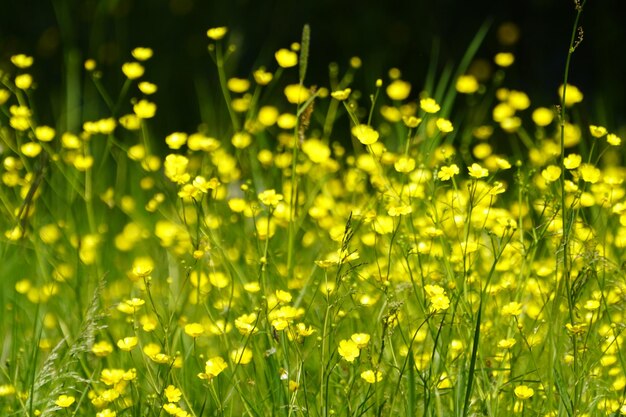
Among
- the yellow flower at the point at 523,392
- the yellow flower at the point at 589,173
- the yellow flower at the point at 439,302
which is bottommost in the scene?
the yellow flower at the point at 523,392

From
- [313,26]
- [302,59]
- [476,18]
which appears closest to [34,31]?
[313,26]

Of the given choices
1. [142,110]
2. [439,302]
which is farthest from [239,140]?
[439,302]

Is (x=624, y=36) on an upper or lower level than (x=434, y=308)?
upper

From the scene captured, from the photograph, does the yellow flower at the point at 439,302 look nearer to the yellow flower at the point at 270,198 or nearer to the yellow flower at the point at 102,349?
the yellow flower at the point at 270,198

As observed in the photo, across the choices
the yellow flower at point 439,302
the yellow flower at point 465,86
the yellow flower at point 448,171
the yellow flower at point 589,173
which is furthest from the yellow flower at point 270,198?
the yellow flower at point 465,86

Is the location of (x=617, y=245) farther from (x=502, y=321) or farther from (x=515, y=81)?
(x=515, y=81)

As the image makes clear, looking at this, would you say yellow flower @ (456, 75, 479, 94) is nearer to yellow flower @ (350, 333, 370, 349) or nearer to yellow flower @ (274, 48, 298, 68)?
yellow flower @ (274, 48, 298, 68)

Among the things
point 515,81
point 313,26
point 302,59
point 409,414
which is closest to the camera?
point 409,414

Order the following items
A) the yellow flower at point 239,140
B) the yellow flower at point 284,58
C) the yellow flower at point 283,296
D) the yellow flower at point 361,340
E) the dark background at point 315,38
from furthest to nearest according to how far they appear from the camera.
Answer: the dark background at point 315,38 → the yellow flower at point 239,140 → the yellow flower at point 284,58 → the yellow flower at point 283,296 → the yellow flower at point 361,340
